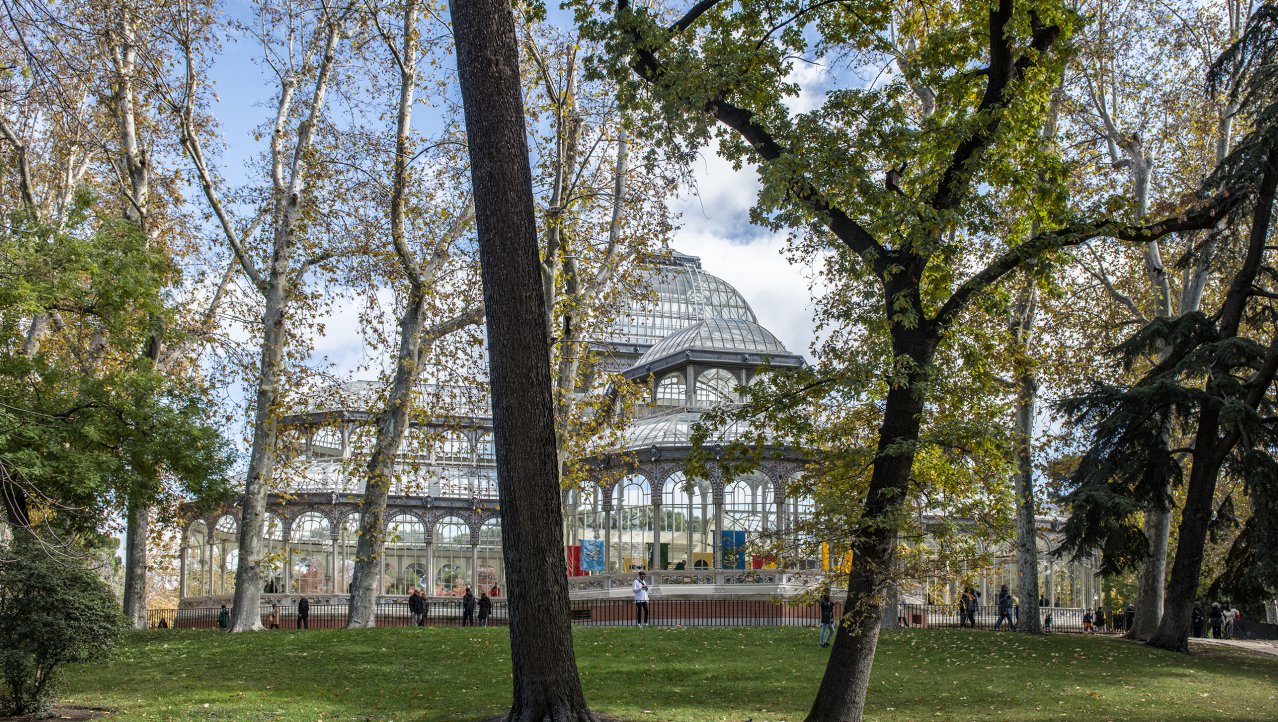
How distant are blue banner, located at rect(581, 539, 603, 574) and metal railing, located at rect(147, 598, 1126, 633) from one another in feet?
8.60

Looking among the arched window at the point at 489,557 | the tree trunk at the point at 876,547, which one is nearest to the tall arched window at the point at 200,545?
the arched window at the point at 489,557

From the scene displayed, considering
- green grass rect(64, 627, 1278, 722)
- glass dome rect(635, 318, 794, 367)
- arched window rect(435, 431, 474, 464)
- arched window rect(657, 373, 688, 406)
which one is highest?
glass dome rect(635, 318, 794, 367)

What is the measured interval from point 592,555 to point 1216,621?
63.6 feet

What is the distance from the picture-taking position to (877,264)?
10070mm

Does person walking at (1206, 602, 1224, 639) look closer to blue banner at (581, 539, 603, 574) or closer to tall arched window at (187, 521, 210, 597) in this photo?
blue banner at (581, 539, 603, 574)

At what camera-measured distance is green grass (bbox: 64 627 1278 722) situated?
11.8 meters

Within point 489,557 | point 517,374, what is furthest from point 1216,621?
point 517,374

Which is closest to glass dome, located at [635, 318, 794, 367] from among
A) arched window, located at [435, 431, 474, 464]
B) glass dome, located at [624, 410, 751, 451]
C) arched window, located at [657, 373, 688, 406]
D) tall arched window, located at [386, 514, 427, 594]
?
arched window, located at [657, 373, 688, 406]

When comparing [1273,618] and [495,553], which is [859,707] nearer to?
[495,553]

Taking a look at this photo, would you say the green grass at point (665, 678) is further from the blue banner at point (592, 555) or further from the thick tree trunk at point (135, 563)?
the blue banner at point (592, 555)

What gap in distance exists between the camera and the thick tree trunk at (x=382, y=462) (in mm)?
18875

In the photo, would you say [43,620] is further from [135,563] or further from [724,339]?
[724,339]

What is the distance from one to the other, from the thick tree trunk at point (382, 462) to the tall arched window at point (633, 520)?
35.6 ft

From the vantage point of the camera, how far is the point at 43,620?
10.4 m
